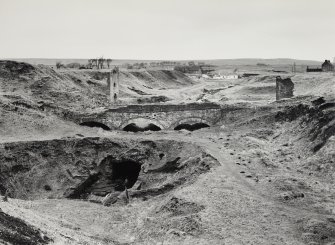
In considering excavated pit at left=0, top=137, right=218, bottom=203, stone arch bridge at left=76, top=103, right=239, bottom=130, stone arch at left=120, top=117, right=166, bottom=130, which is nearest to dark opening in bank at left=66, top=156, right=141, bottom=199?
excavated pit at left=0, top=137, right=218, bottom=203

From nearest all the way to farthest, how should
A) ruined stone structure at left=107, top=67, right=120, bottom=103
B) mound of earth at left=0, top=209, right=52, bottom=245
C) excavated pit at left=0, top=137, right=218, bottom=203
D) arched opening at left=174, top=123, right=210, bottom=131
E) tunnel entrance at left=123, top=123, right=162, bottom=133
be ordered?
mound of earth at left=0, top=209, right=52, bottom=245 < excavated pit at left=0, top=137, right=218, bottom=203 < arched opening at left=174, top=123, right=210, bottom=131 < tunnel entrance at left=123, top=123, right=162, bottom=133 < ruined stone structure at left=107, top=67, right=120, bottom=103

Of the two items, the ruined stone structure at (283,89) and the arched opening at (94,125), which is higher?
the ruined stone structure at (283,89)

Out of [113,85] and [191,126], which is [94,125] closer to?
[191,126]

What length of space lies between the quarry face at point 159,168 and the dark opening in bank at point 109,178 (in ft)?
0.25

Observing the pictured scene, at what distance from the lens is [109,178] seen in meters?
32.7

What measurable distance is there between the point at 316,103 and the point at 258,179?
12093 millimetres

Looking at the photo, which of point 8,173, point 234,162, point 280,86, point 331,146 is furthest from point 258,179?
point 280,86

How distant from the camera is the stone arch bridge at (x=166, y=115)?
37031mm

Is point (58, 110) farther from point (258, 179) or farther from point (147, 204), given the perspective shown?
point (258, 179)

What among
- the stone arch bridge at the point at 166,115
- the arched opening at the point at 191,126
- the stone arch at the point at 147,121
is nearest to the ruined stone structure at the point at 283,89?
the stone arch bridge at the point at 166,115

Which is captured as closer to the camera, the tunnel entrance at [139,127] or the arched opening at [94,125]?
the arched opening at [94,125]

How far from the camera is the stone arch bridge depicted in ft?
121

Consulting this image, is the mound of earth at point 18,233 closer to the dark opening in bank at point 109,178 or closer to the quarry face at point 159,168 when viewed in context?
the quarry face at point 159,168

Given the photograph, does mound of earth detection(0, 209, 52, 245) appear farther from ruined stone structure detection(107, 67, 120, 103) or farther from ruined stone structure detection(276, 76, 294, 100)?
ruined stone structure detection(107, 67, 120, 103)
